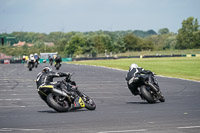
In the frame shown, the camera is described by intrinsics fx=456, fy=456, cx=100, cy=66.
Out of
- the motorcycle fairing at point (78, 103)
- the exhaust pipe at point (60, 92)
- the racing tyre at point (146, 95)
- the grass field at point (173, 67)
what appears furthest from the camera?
the grass field at point (173, 67)

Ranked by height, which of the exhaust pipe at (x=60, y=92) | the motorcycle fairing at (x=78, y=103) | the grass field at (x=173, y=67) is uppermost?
the exhaust pipe at (x=60, y=92)

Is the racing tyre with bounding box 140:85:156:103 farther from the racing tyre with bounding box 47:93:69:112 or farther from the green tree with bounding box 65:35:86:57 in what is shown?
the green tree with bounding box 65:35:86:57

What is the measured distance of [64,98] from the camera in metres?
14.3

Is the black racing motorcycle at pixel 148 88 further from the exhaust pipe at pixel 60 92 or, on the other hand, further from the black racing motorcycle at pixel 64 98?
the exhaust pipe at pixel 60 92

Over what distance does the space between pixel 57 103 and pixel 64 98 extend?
0.27m

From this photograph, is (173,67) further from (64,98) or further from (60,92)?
(60,92)

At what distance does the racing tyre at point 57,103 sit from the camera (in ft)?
46.5

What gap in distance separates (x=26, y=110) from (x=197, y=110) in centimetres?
568

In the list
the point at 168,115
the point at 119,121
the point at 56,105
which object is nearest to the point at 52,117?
the point at 56,105

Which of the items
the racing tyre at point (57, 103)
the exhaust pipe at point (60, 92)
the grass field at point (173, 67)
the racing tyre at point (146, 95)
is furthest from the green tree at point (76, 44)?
the exhaust pipe at point (60, 92)

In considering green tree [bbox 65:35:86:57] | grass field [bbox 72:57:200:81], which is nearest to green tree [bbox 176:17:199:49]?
green tree [bbox 65:35:86:57]

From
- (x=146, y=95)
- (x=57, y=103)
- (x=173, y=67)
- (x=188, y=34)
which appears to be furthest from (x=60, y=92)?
(x=188, y=34)

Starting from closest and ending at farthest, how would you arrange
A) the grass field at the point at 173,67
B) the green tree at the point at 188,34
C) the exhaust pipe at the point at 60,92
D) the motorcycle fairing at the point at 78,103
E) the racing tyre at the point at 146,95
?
the exhaust pipe at the point at 60,92 → the motorcycle fairing at the point at 78,103 → the racing tyre at the point at 146,95 → the grass field at the point at 173,67 → the green tree at the point at 188,34

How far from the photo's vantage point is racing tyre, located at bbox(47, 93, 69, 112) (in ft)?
46.5
